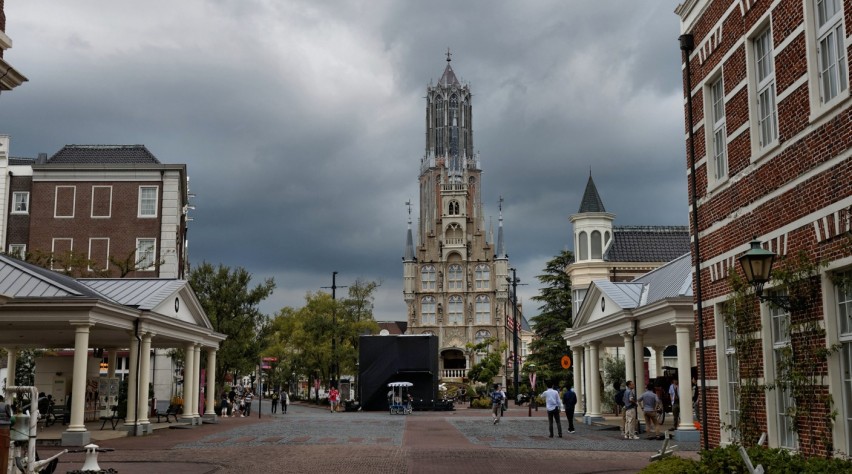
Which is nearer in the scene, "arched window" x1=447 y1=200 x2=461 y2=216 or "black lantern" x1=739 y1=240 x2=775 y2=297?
"black lantern" x1=739 y1=240 x2=775 y2=297

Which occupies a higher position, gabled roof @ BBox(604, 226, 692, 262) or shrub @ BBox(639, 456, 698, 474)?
gabled roof @ BBox(604, 226, 692, 262)

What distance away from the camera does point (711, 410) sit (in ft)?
48.8

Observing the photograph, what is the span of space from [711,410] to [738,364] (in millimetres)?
1658

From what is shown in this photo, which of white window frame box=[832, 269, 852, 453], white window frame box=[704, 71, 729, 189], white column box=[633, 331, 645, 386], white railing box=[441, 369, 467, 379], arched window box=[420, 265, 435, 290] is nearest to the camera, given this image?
white window frame box=[832, 269, 852, 453]

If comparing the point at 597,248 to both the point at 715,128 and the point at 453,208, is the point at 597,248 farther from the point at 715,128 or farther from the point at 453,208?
the point at 453,208

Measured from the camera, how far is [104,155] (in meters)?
49.8

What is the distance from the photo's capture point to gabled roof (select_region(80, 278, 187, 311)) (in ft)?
87.1

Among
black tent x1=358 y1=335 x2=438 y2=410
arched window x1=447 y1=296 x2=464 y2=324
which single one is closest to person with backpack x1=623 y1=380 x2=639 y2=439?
black tent x1=358 y1=335 x2=438 y2=410

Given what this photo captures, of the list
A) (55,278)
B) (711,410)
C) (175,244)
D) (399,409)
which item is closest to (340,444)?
(55,278)

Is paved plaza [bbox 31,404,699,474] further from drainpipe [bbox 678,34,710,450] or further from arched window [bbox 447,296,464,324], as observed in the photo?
arched window [bbox 447,296,464,324]

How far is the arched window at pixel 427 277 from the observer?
9850 cm

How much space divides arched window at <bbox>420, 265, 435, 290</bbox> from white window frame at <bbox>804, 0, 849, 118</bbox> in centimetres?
8814

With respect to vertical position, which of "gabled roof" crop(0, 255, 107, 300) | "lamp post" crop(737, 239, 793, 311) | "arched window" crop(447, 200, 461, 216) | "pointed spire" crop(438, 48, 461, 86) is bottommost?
"lamp post" crop(737, 239, 793, 311)

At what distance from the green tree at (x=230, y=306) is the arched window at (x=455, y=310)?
179 ft
